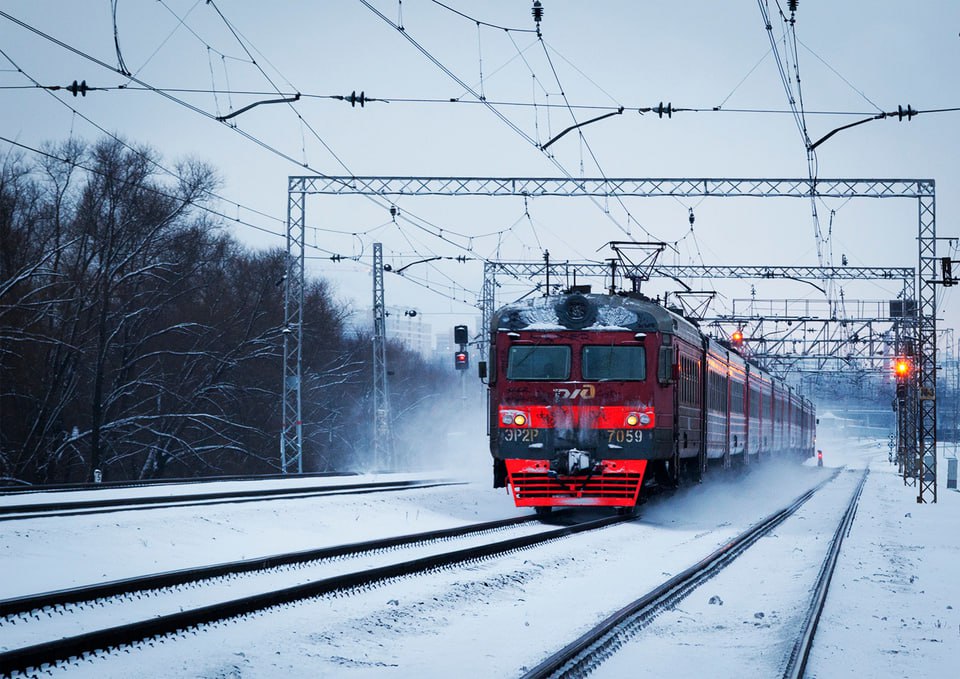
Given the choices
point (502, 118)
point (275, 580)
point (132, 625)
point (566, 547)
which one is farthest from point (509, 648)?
point (502, 118)

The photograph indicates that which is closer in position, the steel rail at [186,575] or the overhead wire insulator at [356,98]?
the steel rail at [186,575]

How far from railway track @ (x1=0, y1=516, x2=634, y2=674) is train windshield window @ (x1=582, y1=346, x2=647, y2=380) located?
475cm

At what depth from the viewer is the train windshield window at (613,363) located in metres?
19.7

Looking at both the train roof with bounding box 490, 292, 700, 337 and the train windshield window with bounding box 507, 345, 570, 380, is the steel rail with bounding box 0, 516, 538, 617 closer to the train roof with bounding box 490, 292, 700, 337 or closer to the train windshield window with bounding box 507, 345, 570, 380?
the train windshield window with bounding box 507, 345, 570, 380

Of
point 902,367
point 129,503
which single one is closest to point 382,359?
point 902,367

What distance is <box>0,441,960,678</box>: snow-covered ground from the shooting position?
27.9ft

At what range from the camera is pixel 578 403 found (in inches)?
778

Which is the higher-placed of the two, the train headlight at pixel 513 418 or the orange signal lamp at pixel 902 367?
the orange signal lamp at pixel 902 367

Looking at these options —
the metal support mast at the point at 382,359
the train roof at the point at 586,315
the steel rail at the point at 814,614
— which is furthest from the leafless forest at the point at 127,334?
the steel rail at the point at 814,614

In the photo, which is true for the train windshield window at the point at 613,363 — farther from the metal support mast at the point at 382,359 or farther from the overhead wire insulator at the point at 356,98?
the metal support mast at the point at 382,359

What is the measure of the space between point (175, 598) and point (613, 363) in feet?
33.9

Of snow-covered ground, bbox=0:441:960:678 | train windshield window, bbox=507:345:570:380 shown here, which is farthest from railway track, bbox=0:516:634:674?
train windshield window, bbox=507:345:570:380

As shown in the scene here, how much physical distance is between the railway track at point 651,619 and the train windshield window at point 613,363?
3.72 meters

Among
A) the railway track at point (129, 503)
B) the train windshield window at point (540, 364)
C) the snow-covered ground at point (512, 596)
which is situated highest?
the train windshield window at point (540, 364)
